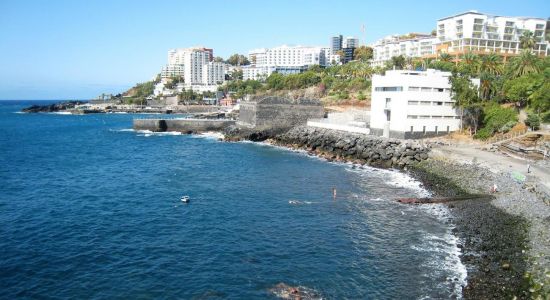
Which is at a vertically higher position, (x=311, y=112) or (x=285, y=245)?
(x=311, y=112)

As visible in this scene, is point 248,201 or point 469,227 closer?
point 469,227

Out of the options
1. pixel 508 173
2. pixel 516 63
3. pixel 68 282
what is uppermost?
pixel 516 63

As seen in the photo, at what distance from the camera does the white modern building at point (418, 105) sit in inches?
2231

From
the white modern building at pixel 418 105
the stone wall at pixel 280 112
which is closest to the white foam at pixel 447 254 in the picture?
the white modern building at pixel 418 105

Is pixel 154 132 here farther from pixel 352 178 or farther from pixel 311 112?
pixel 352 178

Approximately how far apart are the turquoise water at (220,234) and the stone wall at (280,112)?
27.2m

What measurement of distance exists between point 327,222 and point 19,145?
213 ft

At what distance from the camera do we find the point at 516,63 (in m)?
74.2

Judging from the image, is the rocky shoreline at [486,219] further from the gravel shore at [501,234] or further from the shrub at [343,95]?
the shrub at [343,95]

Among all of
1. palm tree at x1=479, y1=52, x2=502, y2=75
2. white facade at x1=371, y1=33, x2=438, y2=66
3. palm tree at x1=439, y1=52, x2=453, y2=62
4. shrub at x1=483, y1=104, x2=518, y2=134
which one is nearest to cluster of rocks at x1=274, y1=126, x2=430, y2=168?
shrub at x1=483, y1=104, x2=518, y2=134

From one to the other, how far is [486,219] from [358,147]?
28486mm

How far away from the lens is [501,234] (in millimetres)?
26359

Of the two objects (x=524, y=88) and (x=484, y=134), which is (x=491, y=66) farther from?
(x=484, y=134)

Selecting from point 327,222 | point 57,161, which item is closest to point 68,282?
point 327,222
